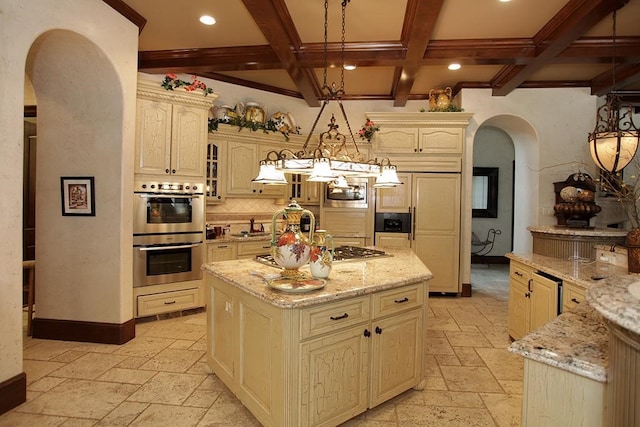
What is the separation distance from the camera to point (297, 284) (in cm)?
→ 211

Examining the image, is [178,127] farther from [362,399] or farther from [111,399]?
[362,399]

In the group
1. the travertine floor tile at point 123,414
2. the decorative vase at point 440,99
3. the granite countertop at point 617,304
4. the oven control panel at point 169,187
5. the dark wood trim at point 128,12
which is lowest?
the travertine floor tile at point 123,414

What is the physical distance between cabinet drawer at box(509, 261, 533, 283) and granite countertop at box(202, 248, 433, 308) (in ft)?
3.47

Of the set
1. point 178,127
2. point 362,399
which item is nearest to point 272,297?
point 362,399

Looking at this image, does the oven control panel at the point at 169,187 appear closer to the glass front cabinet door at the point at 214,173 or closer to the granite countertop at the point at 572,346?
the glass front cabinet door at the point at 214,173

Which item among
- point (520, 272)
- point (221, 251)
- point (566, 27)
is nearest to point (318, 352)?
point (520, 272)

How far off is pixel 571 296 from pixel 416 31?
2.57 meters

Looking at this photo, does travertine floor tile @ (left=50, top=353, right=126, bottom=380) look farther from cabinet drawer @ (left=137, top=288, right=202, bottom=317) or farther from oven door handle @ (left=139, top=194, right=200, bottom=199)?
oven door handle @ (left=139, top=194, right=200, bottom=199)

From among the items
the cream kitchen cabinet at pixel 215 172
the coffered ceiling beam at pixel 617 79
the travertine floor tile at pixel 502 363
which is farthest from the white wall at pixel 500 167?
the cream kitchen cabinet at pixel 215 172

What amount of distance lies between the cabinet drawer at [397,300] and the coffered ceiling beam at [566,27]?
2692 millimetres

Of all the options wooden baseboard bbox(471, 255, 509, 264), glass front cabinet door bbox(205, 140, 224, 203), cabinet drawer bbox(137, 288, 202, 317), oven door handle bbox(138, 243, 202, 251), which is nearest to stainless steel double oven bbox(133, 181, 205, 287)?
oven door handle bbox(138, 243, 202, 251)

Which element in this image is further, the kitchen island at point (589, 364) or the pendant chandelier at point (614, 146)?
the pendant chandelier at point (614, 146)

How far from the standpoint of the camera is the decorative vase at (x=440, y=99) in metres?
5.30

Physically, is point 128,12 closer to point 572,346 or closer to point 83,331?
point 83,331
